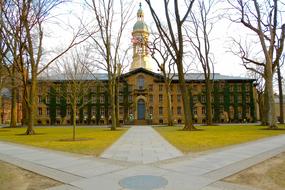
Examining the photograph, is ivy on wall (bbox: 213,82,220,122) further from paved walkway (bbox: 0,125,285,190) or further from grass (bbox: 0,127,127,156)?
paved walkway (bbox: 0,125,285,190)

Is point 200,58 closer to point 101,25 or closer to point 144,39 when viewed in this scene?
point 144,39

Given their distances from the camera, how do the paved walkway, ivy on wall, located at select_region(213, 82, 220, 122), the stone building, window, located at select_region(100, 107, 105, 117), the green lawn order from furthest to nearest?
ivy on wall, located at select_region(213, 82, 220, 122), window, located at select_region(100, 107, 105, 117), the stone building, the green lawn, the paved walkway

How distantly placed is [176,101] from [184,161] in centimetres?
5184

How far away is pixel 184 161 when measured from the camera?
8961mm

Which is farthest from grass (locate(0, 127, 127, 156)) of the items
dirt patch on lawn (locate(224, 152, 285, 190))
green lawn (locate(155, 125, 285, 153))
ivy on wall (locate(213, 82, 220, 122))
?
ivy on wall (locate(213, 82, 220, 122))

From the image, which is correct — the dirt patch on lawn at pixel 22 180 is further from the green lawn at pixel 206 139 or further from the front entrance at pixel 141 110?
the front entrance at pixel 141 110

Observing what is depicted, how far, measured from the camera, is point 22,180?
7000mm

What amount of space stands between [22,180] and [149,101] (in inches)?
2057

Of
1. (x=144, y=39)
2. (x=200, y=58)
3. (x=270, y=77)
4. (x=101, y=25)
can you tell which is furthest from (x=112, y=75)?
(x=270, y=77)

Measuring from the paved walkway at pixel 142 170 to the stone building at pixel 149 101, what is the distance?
155ft

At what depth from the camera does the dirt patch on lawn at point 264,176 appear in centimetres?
627

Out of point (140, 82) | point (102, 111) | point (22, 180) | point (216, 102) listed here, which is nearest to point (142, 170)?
point (22, 180)

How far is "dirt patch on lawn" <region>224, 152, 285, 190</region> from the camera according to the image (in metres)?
6.27

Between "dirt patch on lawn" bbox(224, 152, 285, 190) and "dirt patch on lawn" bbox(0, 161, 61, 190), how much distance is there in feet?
13.7
